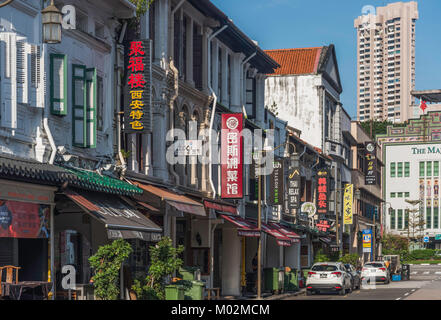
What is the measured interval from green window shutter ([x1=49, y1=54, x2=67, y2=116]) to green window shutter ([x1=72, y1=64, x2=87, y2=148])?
0.93 meters

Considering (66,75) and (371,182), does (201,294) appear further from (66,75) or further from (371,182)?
(371,182)

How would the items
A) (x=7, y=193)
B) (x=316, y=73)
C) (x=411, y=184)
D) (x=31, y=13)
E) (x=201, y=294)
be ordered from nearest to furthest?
(x=7, y=193), (x=31, y=13), (x=201, y=294), (x=316, y=73), (x=411, y=184)

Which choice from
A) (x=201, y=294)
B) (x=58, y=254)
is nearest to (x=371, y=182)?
(x=201, y=294)

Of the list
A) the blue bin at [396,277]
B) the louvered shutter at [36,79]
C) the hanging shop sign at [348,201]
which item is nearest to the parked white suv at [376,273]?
the blue bin at [396,277]

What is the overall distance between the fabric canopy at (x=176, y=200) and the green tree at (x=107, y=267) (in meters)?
5.47

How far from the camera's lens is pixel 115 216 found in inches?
870

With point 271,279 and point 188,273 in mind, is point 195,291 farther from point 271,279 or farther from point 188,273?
point 271,279

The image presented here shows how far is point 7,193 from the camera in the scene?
18953 millimetres

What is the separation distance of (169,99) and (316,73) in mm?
34527

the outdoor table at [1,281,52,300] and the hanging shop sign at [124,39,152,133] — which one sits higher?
the hanging shop sign at [124,39,152,133]

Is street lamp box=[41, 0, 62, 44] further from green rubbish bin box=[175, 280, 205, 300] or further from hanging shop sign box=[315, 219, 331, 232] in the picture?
hanging shop sign box=[315, 219, 331, 232]

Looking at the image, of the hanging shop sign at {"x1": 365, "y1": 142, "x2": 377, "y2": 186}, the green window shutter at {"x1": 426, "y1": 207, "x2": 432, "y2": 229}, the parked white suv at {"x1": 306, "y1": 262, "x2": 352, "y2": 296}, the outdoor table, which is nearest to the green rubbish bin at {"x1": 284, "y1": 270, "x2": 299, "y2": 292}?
the parked white suv at {"x1": 306, "y1": 262, "x2": 352, "y2": 296}

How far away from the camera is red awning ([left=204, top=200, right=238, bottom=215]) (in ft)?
106

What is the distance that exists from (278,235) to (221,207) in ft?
25.0
